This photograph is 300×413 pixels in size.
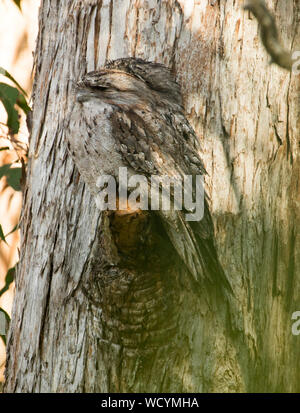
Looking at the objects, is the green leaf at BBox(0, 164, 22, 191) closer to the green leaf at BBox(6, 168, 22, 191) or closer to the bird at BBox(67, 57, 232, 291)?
the green leaf at BBox(6, 168, 22, 191)

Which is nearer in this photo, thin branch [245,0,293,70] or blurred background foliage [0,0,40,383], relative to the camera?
thin branch [245,0,293,70]

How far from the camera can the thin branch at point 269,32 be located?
163 centimetres

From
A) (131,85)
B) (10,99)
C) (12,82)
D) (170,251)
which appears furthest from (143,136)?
(12,82)

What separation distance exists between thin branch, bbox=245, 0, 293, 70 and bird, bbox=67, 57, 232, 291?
1.05ft

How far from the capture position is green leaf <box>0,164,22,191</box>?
289 cm

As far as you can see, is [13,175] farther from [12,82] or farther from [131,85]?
[131,85]

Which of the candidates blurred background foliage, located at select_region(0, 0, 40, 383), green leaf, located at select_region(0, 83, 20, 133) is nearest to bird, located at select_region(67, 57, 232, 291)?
green leaf, located at select_region(0, 83, 20, 133)

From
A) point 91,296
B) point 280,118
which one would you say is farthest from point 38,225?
point 280,118

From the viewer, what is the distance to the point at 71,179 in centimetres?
169

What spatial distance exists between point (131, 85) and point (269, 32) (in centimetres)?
47

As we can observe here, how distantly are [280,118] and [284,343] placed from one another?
74 centimetres

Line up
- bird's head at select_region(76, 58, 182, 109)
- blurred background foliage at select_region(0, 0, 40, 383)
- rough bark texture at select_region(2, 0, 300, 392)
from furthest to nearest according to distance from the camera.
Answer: blurred background foliage at select_region(0, 0, 40, 383)
bird's head at select_region(76, 58, 182, 109)
rough bark texture at select_region(2, 0, 300, 392)

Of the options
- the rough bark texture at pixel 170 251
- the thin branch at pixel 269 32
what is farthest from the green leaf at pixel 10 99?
the thin branch at pixel 269 32
